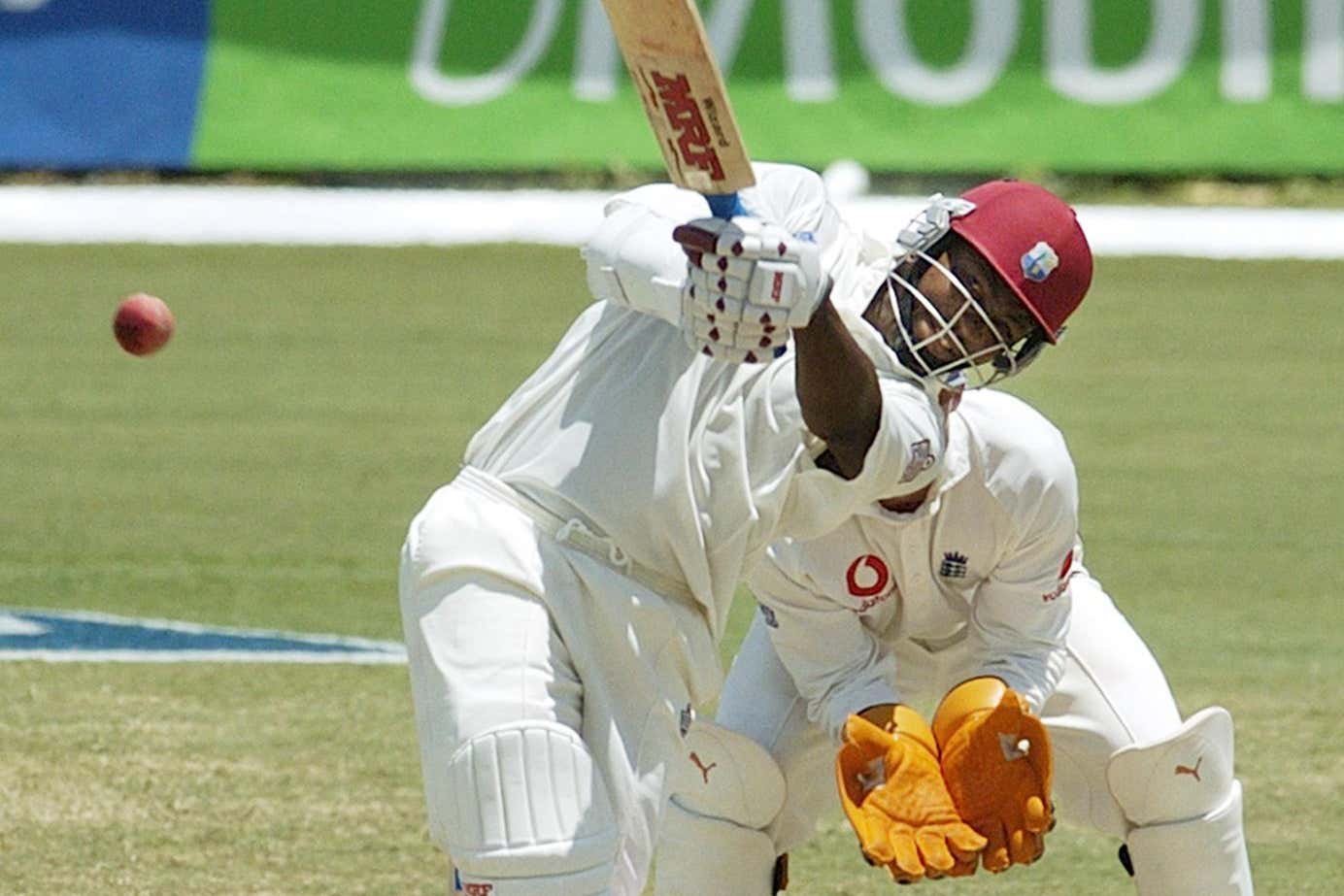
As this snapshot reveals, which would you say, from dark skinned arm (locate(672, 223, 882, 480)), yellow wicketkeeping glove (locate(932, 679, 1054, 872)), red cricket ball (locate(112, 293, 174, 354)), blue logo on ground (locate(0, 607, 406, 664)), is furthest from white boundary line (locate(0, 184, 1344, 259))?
dark skinned arm (locate(672, 223, 882, 480))

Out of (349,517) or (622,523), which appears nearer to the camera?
(622,523)

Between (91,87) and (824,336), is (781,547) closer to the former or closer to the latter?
(824,336)

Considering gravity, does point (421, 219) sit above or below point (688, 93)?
below

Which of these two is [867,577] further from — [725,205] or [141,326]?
[141,326]

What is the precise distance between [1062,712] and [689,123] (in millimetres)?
1744

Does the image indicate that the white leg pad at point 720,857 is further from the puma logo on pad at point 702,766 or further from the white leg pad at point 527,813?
the white leg pad at point 527,813

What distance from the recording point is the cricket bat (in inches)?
154

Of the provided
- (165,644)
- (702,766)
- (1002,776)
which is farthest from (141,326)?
(1002,776)

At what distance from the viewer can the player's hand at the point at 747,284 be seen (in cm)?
378

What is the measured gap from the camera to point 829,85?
56.6ft

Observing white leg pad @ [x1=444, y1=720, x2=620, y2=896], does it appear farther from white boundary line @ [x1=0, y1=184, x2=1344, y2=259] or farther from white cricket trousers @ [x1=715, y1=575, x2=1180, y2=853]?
white boundary line @ [x1=0, y1=184, x2=1344, y2=259]

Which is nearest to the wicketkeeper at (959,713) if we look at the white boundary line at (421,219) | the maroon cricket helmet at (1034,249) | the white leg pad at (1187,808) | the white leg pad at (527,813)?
the white leg pad at (1187,808)

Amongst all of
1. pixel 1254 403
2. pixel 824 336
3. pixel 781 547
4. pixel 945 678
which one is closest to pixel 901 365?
pixel 824 336

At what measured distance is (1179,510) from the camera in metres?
10.0
